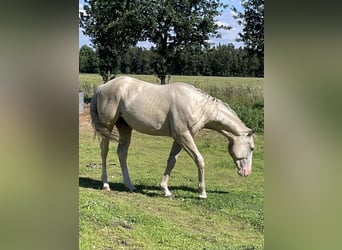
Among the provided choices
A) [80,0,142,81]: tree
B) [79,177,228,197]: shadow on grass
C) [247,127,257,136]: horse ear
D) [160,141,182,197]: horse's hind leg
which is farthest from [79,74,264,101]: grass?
[79,177,228,197]: shadow on grass

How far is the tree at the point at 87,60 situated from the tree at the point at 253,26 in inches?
36.8

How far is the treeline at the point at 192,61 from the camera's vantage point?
9.20 ft

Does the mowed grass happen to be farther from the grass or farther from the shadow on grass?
the grass

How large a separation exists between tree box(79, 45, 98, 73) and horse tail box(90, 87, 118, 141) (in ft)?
0.49

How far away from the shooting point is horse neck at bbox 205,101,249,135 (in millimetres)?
2840

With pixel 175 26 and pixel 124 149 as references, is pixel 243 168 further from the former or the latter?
pixel 175 26

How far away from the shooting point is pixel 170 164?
2887 millimetres

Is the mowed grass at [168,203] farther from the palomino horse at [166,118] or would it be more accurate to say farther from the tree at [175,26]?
the tree at [175,26]

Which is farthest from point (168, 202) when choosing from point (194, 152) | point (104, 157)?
point (104, 157)

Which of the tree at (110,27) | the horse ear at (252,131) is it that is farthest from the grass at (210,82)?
the horse ear at (252,131)
